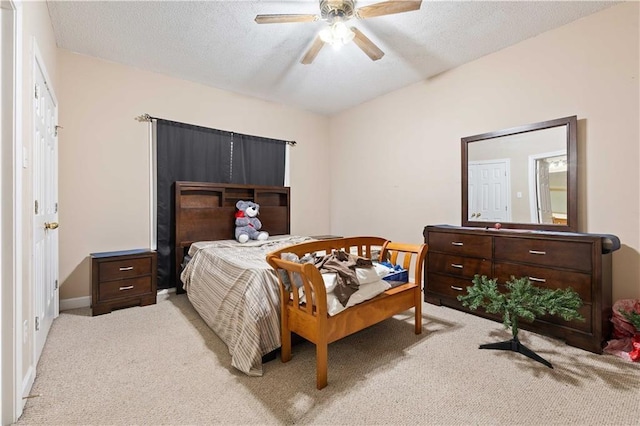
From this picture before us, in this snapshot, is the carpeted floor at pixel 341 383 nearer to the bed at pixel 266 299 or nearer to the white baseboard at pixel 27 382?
the white baseboard at pixel 27 382

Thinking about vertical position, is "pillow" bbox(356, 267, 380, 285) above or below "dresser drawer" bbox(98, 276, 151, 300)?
above

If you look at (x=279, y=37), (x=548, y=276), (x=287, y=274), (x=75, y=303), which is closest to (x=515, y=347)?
(x=548, y=276)

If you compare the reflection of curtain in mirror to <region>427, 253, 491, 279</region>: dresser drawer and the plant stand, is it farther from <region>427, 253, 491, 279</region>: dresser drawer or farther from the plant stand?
the plant stand

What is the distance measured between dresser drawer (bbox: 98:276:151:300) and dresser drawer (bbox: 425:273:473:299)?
3.03m

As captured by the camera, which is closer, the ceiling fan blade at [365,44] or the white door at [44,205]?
the white door at [44,205]

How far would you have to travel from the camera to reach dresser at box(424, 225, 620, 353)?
2.06 meters

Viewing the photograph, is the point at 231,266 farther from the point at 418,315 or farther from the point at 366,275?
the point at 418,315

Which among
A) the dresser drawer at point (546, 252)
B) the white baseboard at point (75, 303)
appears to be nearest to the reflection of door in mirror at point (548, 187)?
the dresser drawer at point (546, 252)

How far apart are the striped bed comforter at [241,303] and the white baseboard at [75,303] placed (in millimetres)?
1288

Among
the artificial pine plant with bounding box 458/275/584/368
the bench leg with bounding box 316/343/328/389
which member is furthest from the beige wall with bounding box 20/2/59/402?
the artificial pine plant with bounding box 458/275/584/368

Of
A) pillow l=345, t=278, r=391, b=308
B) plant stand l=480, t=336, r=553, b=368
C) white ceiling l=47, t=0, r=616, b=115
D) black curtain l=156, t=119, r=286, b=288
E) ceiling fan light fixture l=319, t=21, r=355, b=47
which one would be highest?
white ceiling l=47, t=0, r=616, b=115

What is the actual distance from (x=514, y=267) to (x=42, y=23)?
4218 mm

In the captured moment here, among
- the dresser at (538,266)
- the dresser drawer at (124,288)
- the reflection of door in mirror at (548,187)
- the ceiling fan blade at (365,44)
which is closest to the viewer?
the dresser at (538,266)

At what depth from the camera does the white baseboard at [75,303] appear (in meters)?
2.87
